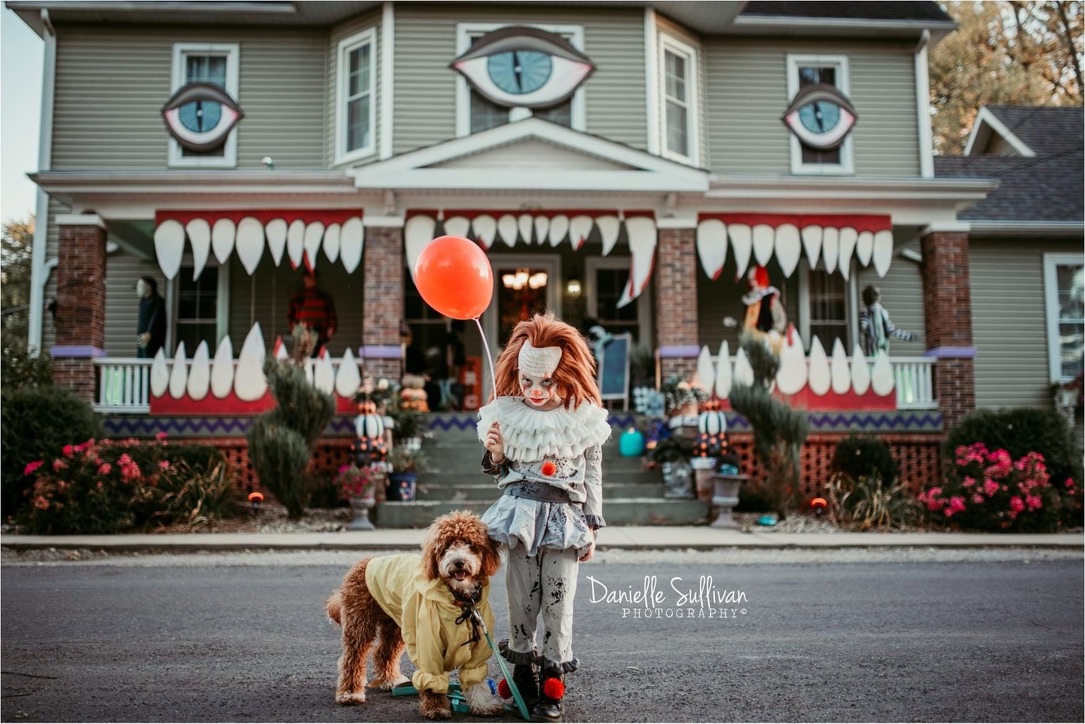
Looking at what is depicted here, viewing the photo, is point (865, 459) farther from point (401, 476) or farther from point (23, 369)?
point (23, 369)

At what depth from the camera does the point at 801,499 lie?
11133 millimetres

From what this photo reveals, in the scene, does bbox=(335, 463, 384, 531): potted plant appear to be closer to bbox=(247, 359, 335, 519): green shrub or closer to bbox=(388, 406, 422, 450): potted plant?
bbox=(247, 359, 335, 519): green shrub

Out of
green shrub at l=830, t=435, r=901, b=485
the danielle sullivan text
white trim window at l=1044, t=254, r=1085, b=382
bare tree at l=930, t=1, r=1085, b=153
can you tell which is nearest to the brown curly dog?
the danielle sullivan text

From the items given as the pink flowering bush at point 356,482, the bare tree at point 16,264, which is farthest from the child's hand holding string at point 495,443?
the bare tree at point 16,264

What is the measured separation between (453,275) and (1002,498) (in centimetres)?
821

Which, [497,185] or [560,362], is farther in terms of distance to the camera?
[497,185]

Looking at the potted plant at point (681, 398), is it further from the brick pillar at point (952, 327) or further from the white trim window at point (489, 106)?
the white trim window at point (489, 106)

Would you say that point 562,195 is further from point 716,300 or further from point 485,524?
point 485,524

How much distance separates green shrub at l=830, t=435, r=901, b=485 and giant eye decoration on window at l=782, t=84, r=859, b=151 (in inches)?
239

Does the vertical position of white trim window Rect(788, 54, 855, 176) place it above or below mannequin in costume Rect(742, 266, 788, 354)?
above

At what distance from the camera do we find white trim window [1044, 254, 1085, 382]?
1584cm

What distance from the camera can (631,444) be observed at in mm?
11570

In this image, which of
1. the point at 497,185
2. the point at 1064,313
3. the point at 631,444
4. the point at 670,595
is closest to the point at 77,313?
the point at 497,185

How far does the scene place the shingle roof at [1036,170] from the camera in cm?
1605
